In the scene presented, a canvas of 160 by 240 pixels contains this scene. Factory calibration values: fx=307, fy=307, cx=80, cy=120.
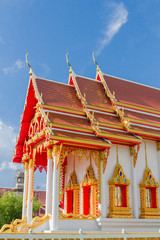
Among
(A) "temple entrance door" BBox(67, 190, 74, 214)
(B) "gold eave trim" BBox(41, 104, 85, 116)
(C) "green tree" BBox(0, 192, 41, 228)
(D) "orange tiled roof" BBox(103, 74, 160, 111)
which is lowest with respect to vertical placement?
(C) "green tree" BBox(0, 192, 41, 228)

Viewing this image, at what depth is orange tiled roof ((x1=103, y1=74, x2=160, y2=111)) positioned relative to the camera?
14930mm

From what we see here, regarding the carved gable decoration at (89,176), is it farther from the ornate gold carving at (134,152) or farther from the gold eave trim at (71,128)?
the ornate gold carving at (134,152)

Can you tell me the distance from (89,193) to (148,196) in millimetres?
2587

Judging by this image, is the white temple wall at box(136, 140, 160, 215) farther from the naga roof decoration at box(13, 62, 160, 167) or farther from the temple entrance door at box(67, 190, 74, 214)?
the temple entrance door at box(67, 190, 74, 214)

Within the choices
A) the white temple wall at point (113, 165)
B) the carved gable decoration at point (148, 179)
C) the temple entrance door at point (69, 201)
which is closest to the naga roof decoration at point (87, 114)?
the white temple wall at point (113, 165)

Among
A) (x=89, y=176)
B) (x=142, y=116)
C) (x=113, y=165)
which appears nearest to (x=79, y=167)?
(x=89, y=176)

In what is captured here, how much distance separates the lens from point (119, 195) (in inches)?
498

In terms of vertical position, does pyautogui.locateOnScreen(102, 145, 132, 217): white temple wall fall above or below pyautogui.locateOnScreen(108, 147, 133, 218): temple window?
above

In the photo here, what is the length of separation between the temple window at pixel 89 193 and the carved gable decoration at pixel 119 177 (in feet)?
2.49

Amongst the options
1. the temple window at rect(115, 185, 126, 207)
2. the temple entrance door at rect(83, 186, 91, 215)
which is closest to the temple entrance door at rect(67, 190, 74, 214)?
the temple entrance door at rect(83, 186, 91, 215)

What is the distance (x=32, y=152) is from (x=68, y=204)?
9.71 ft

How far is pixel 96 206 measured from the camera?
1185 cm

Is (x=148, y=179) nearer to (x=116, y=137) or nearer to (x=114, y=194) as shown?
(x=114, y=194)

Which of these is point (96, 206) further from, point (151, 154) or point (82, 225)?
point (151, 154)
